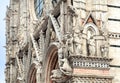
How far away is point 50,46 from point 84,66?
9.90 ft

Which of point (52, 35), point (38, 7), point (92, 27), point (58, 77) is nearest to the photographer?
point (58, 77)

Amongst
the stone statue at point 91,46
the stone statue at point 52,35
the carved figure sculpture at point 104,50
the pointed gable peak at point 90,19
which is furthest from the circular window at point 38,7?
the carved figure sculpture at point 104,50

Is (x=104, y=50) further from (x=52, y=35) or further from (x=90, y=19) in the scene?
(x=52, y=35)

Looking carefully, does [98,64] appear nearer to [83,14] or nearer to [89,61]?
[89,61]

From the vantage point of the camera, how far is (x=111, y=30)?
1684 centimetres

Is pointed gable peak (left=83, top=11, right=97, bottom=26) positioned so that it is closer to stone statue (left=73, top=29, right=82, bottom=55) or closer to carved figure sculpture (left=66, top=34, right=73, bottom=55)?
stone statue (left=73, top=29, right=82, bottom=55)

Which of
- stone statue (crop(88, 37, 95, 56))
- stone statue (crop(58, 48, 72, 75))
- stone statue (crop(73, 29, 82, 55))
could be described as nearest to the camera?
stone statue (crop(58, 48, 72, 75))

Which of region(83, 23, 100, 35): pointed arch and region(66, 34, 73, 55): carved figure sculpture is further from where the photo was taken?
region(83, 23, 100, 35): pointed arch

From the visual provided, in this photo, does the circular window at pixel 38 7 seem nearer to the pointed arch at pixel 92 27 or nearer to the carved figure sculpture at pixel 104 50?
the pointed arch at pixel 92 27

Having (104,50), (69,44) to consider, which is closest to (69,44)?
(69,44)

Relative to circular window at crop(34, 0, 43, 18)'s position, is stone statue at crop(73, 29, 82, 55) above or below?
below

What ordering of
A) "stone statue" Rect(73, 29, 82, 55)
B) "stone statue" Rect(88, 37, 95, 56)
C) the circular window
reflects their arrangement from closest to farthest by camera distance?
"stone statue" Rect(73, 29, 82, 55)
"stone statue" Rect(88, 37, 95, 56)
the circular window

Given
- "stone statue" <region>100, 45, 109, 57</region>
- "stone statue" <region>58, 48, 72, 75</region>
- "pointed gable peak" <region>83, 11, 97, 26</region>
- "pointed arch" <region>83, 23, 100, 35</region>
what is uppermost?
"pointed gable peak" <region>83, 11, 97, 26</region>

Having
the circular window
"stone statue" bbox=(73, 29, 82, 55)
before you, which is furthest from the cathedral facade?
the circular window
